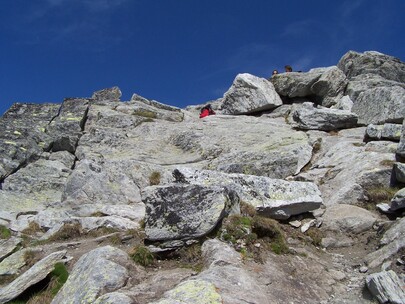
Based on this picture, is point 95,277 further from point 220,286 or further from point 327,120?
point 327,120

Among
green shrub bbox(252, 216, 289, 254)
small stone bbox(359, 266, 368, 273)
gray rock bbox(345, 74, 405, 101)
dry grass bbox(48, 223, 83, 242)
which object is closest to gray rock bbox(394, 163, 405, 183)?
small stone bbox(359, 266, 368, 273)

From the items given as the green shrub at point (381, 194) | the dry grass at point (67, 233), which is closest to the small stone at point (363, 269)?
the green shrub at point (381, 194)

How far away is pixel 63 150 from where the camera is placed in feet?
92.3

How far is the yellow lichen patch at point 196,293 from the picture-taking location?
29.3ft

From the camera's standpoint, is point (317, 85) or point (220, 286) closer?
point (220, 286)

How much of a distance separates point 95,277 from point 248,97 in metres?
26.3

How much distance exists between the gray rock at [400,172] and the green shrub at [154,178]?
11.7 meters

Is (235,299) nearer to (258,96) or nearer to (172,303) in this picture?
(172,303)

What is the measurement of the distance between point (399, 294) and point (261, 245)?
14.5 ft

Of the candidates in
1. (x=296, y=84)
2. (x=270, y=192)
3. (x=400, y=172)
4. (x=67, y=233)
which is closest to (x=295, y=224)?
(x=270, y=192)

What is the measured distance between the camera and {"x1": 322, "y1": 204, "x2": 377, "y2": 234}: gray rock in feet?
46.9

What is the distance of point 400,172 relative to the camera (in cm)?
1636

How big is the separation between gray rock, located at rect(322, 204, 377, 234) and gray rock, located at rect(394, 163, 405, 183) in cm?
250

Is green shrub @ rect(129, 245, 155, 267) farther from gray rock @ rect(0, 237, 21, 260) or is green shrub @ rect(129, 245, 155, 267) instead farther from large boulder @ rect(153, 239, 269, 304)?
gray rock @ rect(0, 237, 21, 260)
